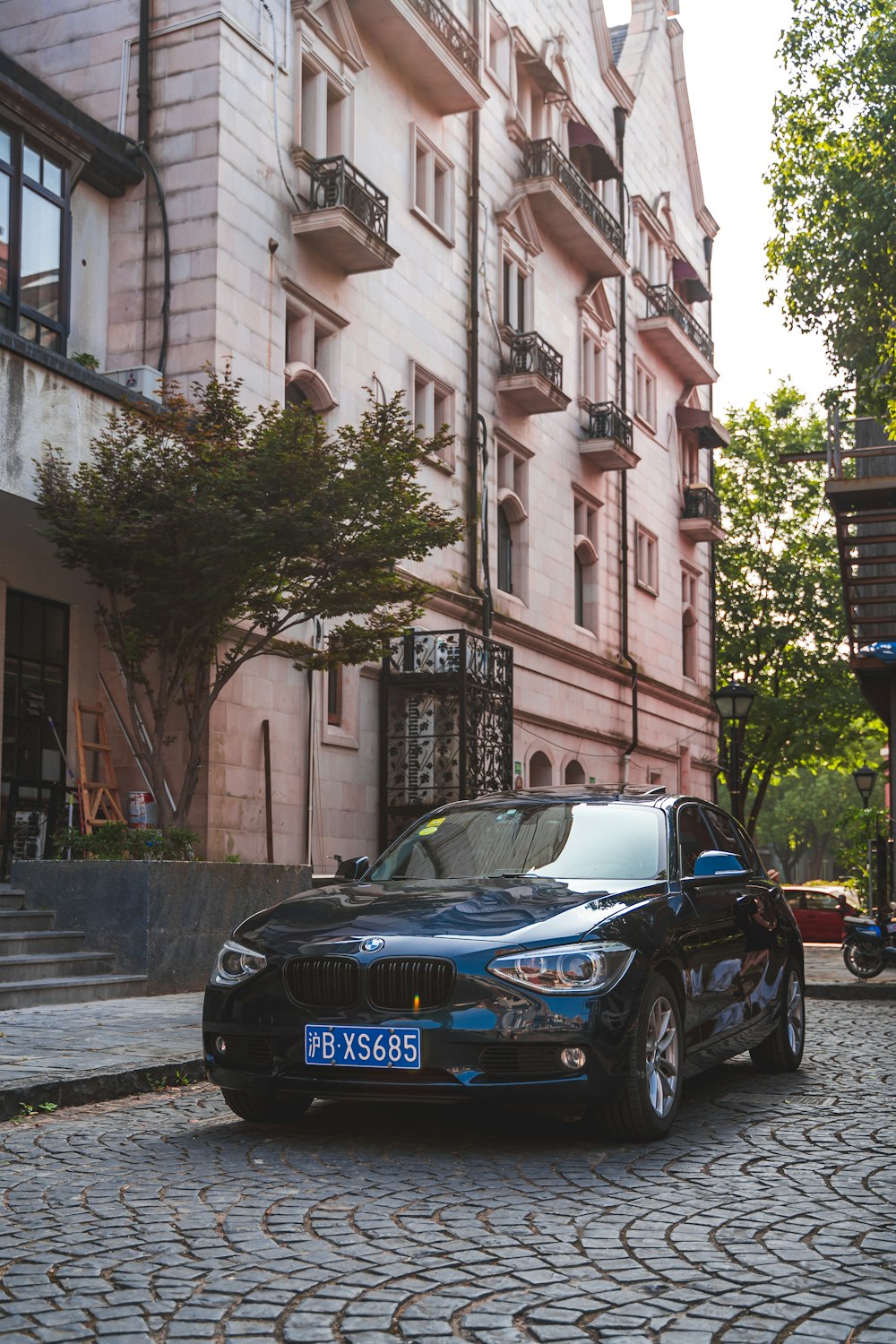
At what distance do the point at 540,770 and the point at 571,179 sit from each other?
1194cm

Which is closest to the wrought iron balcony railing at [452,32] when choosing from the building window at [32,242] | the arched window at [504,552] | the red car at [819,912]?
the arched window at [504,552]

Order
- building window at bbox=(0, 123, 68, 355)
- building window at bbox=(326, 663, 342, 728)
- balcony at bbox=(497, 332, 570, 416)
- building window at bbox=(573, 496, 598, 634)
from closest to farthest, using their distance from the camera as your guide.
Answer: building window at bbox=(0, 123, 68, 355)
building window at bbox=(326, 663, 342, 728)
balcony at bbox=(497, 332, 570, 416)
building window at bbox=(573, 496, 598, 634)

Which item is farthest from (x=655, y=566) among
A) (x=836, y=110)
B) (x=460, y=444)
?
(x=836, y=110)

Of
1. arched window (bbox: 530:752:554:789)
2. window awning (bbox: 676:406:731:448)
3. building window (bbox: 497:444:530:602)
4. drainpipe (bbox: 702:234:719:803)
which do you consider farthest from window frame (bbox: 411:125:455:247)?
drainpipe (bbox: 702:234:719:803)

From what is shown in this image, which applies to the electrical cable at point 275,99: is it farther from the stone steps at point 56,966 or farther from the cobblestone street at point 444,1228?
the cobblestone street at point 444,1228

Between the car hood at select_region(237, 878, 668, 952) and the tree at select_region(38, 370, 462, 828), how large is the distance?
710cm

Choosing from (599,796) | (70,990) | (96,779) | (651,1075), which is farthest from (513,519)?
(651,1075)

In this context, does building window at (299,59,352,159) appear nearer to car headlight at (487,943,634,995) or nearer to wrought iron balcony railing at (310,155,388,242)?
wrought iron balcony railing at (310,155,388,242)

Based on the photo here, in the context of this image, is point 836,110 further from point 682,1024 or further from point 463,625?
point 682,1024

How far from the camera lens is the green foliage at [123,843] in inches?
549

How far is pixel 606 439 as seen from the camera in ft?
104

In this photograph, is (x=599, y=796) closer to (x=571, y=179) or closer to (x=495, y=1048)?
(x=495, y=1048)

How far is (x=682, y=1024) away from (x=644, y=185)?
35237 mm

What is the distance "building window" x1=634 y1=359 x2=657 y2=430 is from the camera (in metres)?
37.2
